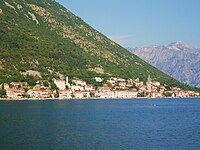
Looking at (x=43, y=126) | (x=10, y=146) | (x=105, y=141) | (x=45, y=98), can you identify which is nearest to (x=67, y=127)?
(x=43, y=126)

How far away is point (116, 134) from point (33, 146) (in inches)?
561

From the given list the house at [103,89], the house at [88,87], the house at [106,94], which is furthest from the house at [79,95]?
the house at [103,89]

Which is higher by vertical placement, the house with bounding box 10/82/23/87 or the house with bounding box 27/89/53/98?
the house with bounding box 10/82/23/87

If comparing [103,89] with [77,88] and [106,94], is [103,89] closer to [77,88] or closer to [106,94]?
[106,94]

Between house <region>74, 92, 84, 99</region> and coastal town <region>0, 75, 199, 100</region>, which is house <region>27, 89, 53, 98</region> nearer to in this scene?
coastal town <region>0, 75, 199, 100</region>

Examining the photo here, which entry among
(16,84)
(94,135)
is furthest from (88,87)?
(94,135)

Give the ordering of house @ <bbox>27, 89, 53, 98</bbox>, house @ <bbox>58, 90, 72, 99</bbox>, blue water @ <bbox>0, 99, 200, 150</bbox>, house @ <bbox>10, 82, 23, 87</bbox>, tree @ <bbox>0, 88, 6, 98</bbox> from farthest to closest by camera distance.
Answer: house @ <bbox>58, 90, 72, 99</bbox> < house @ <bbox>27, 89, 53, 98</bbox> < house @ <bbox>10, 82, 23, 87</bbox> < tree @ <bbox>0, 88, 6, 98</bbox> < blue water @ <bbox>0, 99, 200, 150</bbox>

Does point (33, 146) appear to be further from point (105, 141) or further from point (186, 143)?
point (186, 143)

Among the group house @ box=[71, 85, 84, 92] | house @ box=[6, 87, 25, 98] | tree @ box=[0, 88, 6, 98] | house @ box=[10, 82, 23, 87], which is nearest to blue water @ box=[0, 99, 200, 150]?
tree @ box=[0, 88, 6, 98]

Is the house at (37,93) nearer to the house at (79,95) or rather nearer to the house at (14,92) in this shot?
the house at (14,92)

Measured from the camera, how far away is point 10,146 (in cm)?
4653

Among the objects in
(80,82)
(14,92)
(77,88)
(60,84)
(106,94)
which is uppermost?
(80,82)

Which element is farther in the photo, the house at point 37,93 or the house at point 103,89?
the house at point 103,89

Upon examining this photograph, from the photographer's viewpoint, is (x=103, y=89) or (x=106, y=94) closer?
(x=103, y=89)
